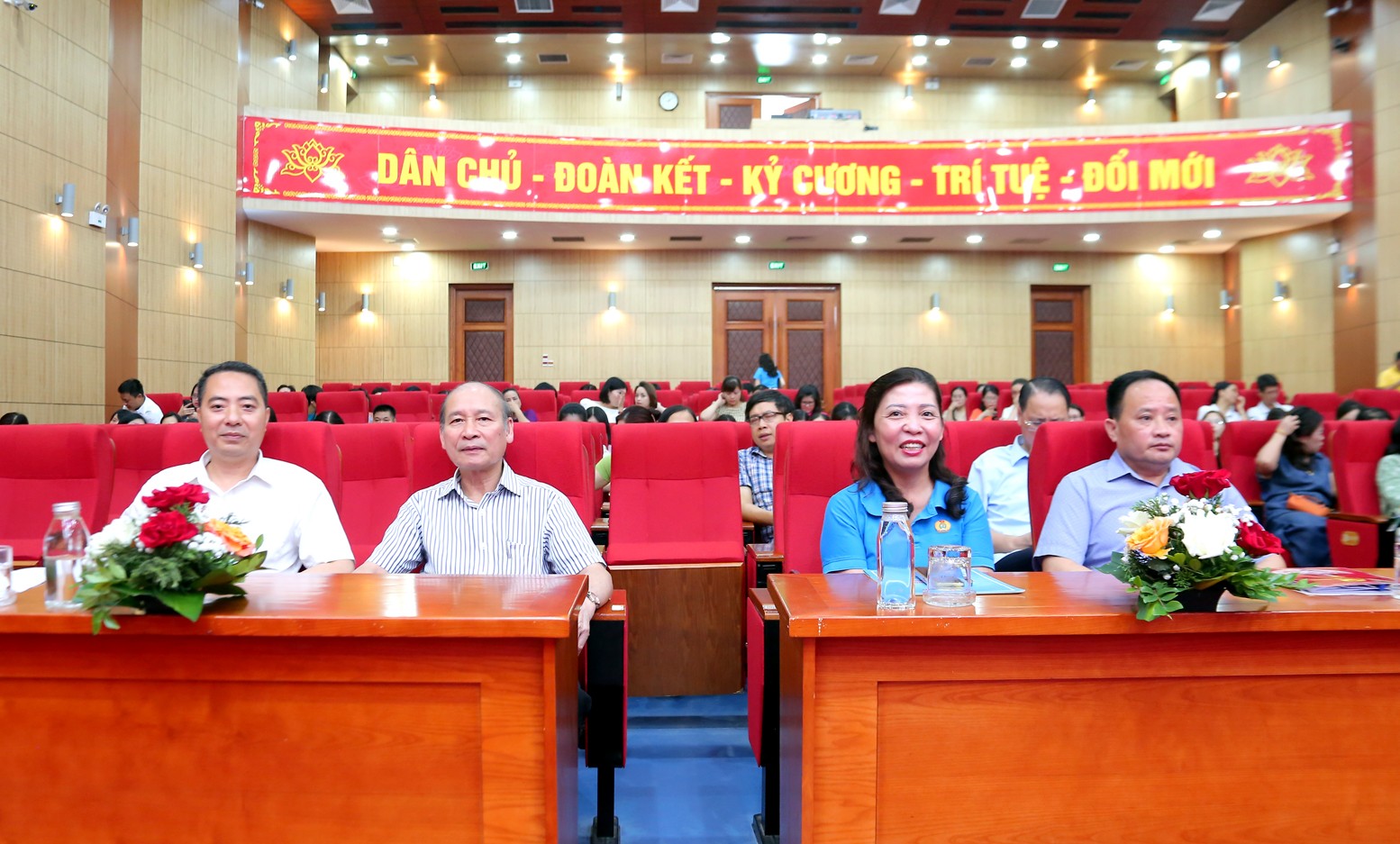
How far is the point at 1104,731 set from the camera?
1.40m

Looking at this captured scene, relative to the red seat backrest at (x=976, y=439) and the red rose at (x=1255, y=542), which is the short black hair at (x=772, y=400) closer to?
the red seat backrest at (x=976, y=439)

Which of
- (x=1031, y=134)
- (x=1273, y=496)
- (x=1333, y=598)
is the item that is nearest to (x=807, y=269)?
(x=1031, y=134)

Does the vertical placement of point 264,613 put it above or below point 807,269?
below

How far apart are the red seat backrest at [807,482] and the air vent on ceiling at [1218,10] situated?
36.6 feet

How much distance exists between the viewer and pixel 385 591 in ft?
5.17

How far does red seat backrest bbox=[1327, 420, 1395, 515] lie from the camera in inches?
149

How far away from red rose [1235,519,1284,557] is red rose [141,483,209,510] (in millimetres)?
1683

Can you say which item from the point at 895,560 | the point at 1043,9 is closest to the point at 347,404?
the point at 895,560

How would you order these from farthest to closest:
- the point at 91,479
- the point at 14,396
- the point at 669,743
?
the point at 14,396, the point at 91,479, the point at 669,743

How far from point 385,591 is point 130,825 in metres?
0.52

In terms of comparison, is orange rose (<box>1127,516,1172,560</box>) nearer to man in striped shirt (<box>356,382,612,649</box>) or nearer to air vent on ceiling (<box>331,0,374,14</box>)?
man in striped shirt (<box>356,382,612,649</box>)

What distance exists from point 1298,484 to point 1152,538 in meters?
3.44

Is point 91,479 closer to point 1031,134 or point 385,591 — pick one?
point 385,591

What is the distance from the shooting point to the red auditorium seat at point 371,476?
3.17 metres
